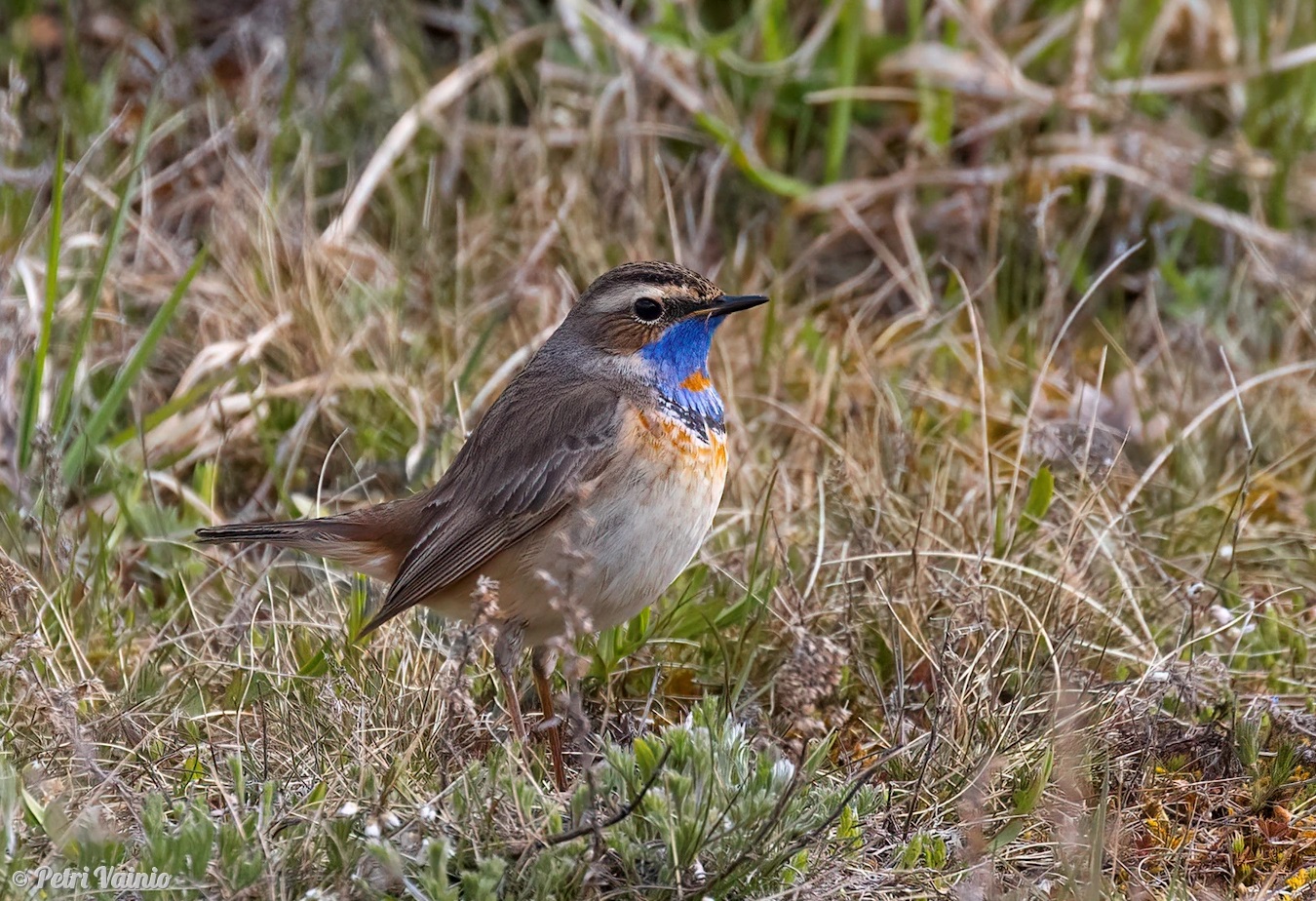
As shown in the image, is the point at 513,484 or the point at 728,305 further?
the point at 728,305

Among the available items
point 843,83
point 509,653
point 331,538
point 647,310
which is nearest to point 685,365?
point 647,310

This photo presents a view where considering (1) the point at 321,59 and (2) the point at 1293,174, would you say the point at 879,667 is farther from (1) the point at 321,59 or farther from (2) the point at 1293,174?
(1) the point at 321,59

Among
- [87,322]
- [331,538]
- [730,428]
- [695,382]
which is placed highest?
[87,322]

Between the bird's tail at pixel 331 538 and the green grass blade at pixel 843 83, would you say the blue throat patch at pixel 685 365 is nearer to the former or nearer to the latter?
the bird's tail at pixel 331 538

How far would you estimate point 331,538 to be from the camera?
503 centimetres

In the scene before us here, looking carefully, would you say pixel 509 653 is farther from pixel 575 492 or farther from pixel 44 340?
pixel 44 340

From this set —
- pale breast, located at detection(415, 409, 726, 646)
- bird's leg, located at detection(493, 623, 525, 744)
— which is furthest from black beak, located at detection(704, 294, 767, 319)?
bird's leg, located at detection(493, 623, 525, 744)

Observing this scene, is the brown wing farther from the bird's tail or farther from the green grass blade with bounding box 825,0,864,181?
the green grass blade with bounding box 825,0,864,181

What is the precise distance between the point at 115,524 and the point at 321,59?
144 inches

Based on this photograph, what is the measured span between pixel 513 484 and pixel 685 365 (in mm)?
644

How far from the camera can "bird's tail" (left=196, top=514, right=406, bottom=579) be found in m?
5.00

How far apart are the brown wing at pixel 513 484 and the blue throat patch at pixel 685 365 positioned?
20 cm

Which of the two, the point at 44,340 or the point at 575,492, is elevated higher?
the point at 44,340

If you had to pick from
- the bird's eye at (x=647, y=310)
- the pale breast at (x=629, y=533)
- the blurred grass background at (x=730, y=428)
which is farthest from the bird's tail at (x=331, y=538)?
the bird's eye at (x=647, y=310)
